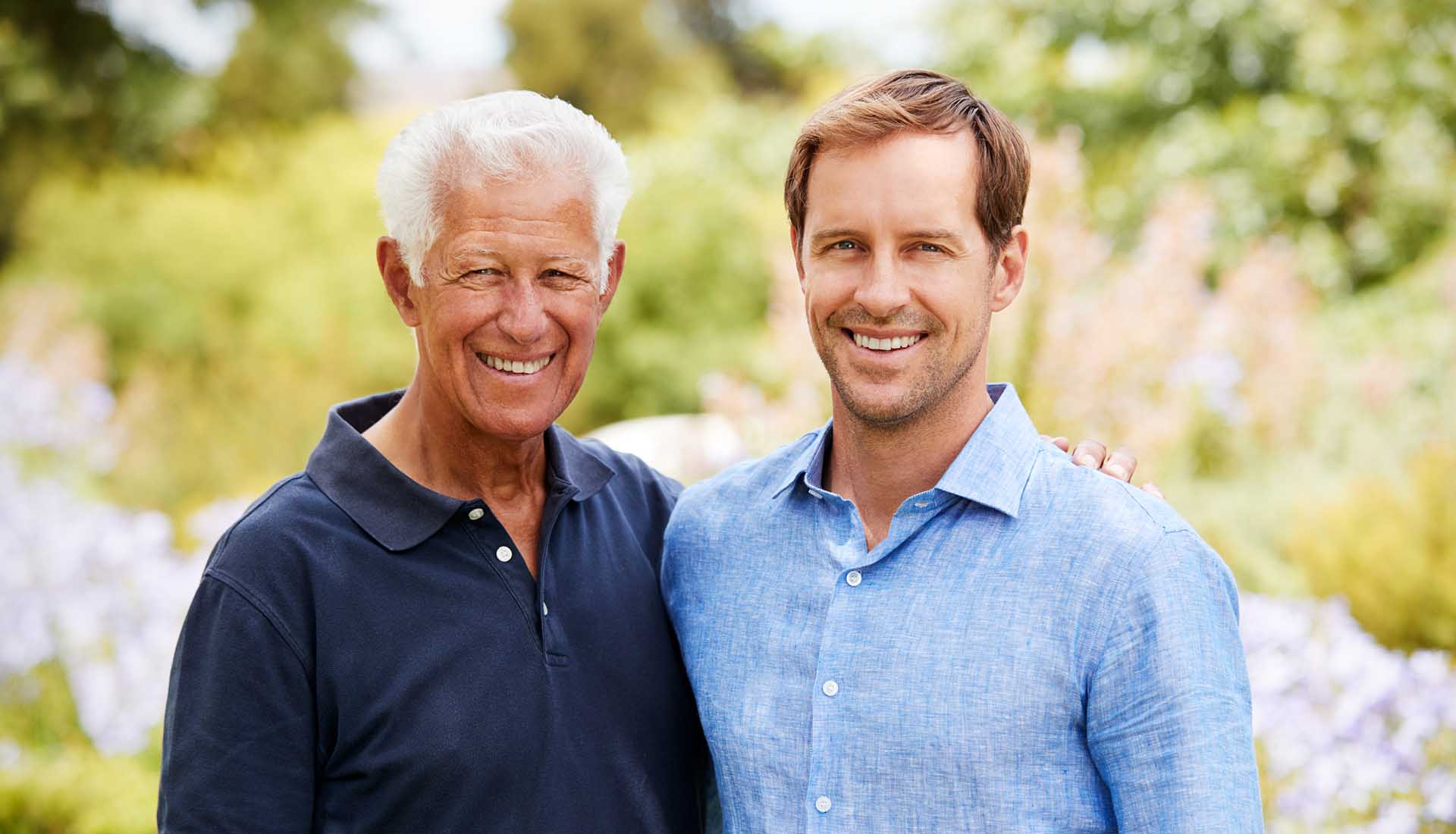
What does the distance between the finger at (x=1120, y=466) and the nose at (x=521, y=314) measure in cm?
96

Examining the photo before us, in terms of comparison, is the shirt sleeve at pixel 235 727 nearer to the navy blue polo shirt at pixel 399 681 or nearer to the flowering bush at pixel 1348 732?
the navy blue polo shirt at pixel 399 681

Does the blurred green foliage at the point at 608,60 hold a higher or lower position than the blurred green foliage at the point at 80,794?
higher

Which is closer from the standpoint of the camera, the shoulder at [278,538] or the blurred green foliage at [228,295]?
the shoulder at [278,538]

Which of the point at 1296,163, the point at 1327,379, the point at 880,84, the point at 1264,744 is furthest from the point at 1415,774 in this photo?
the point at 1296,163

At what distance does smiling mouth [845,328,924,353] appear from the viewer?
1904 mm

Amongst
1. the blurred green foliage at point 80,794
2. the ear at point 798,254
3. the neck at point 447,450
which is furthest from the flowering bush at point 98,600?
the ear at point 798,254

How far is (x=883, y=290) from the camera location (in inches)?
73.6

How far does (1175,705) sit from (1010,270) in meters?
0.76

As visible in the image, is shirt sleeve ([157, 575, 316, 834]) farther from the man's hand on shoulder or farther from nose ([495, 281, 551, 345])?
the man's hand on shoulder

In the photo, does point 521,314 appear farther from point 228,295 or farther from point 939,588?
point 228,295

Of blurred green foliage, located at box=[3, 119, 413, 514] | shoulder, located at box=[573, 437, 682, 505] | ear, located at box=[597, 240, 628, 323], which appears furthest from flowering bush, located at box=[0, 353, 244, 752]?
ear, located at box=[597, 240, 628, 323]

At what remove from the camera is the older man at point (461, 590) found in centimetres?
178

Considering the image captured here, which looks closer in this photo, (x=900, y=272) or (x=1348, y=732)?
(x=900, y=272)

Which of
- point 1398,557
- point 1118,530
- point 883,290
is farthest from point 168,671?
point 1398,557
